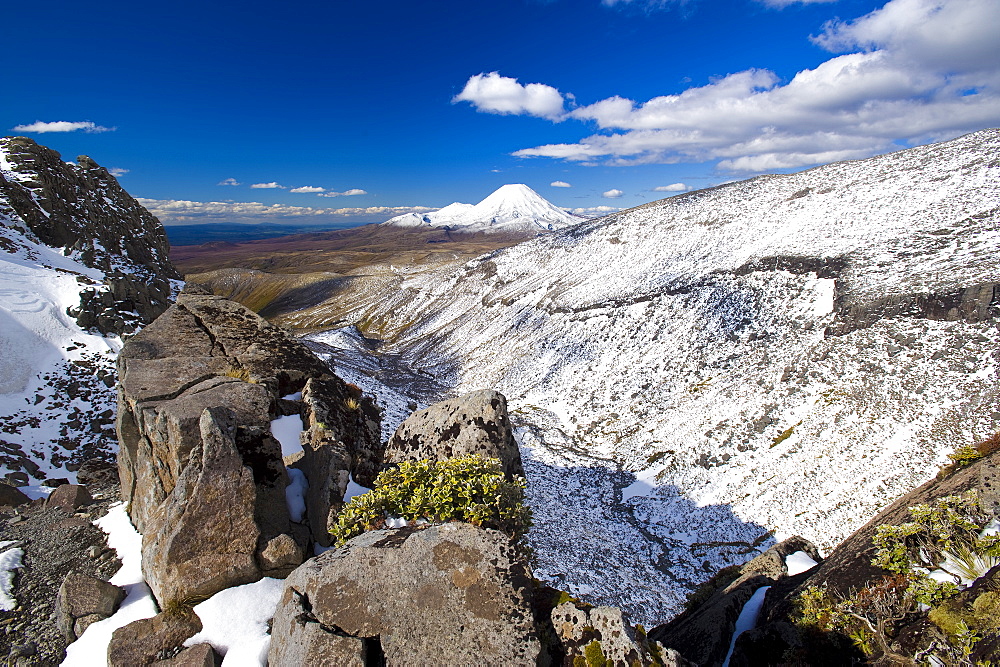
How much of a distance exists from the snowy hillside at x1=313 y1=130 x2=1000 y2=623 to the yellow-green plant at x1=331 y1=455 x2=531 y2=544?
1359 cm

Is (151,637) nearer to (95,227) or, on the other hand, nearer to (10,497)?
(10,497)

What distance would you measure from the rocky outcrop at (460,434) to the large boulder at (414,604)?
508 cm

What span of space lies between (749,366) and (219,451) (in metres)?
40.1

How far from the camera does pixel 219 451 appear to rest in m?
8.20

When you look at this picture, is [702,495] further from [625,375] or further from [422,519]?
[422,519]

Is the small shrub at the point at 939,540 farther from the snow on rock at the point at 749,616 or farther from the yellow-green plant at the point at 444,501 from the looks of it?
the yellow-green plant at the point at 444,501

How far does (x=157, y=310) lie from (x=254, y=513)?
34752 mm

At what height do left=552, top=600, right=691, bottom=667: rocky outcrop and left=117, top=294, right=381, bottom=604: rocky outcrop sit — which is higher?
left=117, top=294, right=381, bottom=604: rocky outcrop

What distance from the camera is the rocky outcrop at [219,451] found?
312 inches

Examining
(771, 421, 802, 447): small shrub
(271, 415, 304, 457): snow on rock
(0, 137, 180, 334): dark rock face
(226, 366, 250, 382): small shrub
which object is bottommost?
(771, 421, 802, 447): small shrub

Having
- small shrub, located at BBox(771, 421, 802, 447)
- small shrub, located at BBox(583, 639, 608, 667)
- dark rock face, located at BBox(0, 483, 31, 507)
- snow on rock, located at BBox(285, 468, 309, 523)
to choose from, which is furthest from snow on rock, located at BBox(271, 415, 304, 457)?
small shrub, located at BBox(771, 421, 802, 447)

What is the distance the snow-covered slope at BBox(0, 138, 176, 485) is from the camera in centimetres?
2056

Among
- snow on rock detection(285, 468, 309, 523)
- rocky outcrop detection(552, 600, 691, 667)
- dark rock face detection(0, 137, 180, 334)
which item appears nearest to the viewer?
rocky outcrop detection(552, 600, 691, 667)

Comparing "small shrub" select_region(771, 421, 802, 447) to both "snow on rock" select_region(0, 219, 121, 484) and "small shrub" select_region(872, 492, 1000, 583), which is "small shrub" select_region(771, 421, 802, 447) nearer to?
"small shrub" select_region(872, 492, 1000, 583)
